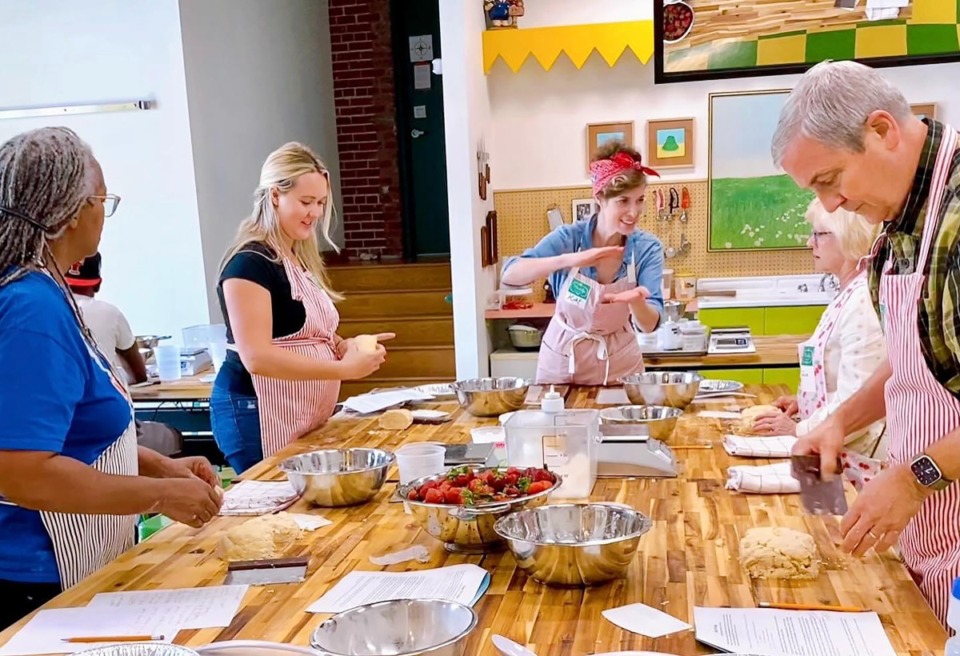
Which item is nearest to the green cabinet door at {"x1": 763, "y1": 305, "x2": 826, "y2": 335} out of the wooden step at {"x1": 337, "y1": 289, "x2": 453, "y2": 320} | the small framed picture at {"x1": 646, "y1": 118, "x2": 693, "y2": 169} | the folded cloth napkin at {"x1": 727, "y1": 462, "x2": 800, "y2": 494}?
the small framed picture at {"x1": 646, "y1": 118, "x2": 693, "y2": 169}

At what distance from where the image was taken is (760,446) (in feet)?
7.56

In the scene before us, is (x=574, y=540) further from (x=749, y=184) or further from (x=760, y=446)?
(x=749, y=184)

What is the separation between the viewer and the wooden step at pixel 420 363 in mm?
6230

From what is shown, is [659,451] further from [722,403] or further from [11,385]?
[11,385]

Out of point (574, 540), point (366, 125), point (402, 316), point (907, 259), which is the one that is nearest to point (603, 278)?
point (907, 259)

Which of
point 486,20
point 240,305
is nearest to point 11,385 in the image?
point 240,305

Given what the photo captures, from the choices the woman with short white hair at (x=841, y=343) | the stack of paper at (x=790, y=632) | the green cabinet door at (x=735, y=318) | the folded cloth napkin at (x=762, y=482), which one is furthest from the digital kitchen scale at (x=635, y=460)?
the green cabinet door at (x=735, y=318)

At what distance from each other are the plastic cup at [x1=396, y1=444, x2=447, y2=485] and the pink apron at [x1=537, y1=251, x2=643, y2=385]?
138 centimetres

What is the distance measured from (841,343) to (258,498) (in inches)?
61.6

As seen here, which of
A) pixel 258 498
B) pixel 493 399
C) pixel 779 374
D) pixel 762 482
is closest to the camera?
pixel 762 482

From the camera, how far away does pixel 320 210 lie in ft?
9.57

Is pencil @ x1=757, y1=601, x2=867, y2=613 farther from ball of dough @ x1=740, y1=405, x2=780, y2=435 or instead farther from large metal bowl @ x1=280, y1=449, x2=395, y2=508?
ball of dough @ x1=740, y1=405, x2=780, y2=435

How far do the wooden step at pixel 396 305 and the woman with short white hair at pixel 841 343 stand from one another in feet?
14.1

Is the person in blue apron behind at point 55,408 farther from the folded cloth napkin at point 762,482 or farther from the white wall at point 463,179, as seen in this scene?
the white wall at point 463,179
